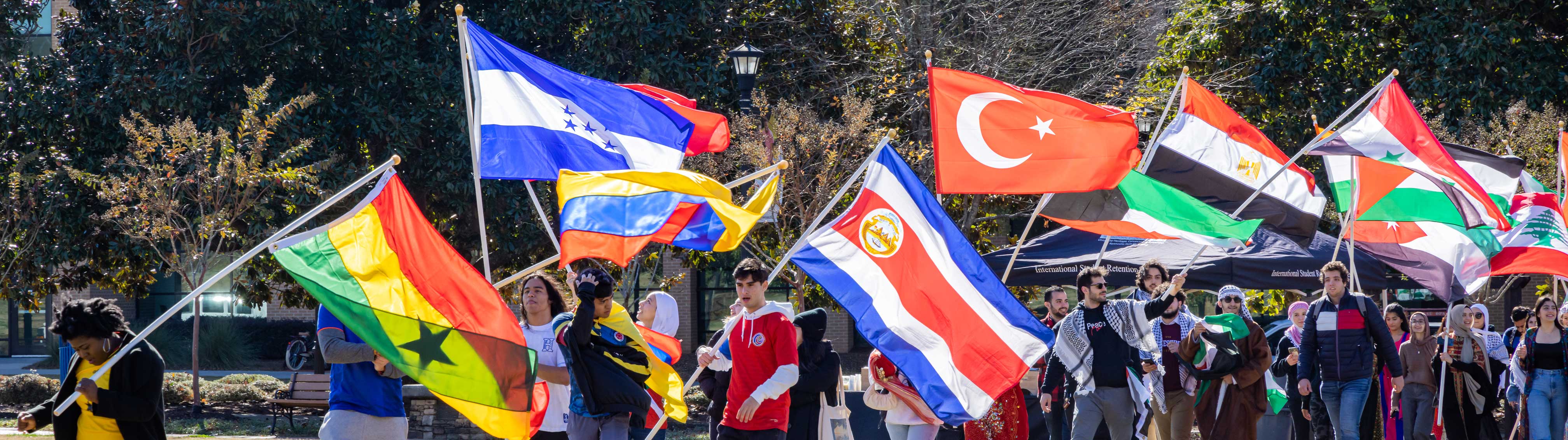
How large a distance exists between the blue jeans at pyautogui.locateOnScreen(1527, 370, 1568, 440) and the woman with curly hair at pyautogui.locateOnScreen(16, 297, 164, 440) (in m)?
10.3

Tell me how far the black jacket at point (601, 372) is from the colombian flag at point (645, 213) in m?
0.21

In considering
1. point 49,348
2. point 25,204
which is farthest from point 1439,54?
point 49,348

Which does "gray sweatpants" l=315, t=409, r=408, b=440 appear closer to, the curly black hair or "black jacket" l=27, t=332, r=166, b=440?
"black jacket" l=27, t=332, r=166, b=440

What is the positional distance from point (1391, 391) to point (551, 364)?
7.32 meters

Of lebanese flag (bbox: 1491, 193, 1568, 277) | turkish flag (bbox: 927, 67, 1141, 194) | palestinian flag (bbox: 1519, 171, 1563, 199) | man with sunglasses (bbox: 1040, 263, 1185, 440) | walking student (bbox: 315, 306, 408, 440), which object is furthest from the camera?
palestinian flag (bbox: 1519, 171, 1563, 199)

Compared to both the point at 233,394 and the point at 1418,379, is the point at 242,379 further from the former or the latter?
the point at 1418,379

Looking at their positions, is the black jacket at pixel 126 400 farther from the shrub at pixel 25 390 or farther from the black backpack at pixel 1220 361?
the shrub at pixel 25 390

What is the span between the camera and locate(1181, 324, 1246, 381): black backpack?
9.56 metres

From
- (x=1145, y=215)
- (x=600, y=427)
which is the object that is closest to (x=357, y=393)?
(x=600, y=427)

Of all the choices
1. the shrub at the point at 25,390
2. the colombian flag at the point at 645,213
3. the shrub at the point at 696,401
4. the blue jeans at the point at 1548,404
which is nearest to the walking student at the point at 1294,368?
the blue jeans at the point at 1548,404

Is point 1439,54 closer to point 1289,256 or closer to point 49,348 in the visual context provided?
point 1289,256

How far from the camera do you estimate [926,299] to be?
7.07 meters

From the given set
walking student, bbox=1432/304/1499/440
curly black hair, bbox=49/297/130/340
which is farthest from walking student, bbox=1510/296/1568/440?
curly black hair, bbox=49/297/130/340

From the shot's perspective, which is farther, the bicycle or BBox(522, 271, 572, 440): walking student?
the bicycle
